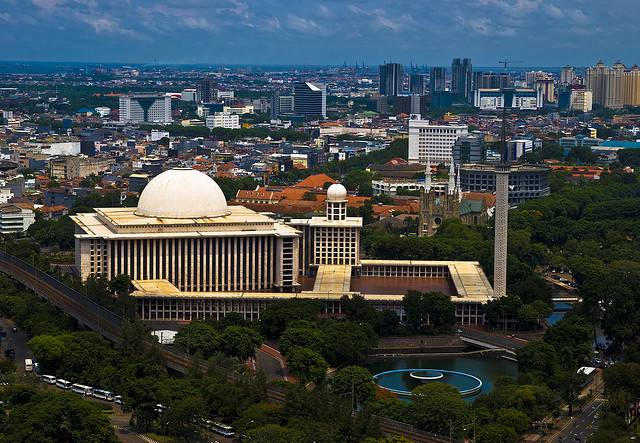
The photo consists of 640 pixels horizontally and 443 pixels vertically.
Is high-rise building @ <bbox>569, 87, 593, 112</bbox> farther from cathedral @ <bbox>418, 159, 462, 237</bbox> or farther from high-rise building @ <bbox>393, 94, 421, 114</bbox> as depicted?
cathedral @ <bbox>418, 159, 462, 237</bbox>

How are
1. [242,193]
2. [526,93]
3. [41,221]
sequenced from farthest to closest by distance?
[526,93] < [242,193] < [41,221]

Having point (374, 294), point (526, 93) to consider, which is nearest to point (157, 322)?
point (374, 294)

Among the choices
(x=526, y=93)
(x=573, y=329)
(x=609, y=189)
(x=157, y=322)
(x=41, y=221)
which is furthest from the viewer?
(x=526, y=93)

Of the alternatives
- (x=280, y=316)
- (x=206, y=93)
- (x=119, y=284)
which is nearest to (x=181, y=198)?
(x=119, y=284)

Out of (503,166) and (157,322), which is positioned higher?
(503,166)

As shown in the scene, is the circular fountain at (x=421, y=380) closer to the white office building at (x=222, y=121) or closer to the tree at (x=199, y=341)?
the tree at (x=199, y=341)

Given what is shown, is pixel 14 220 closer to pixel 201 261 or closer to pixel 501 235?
pixel 201 261

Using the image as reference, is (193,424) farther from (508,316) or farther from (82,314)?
(508,316)

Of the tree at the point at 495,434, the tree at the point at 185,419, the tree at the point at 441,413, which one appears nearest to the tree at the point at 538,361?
the tree at the point at 441,413
